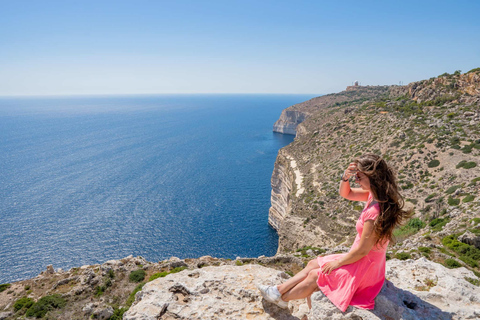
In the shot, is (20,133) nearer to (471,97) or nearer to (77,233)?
(77,233)

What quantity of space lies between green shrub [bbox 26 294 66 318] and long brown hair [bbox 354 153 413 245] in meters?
16.7

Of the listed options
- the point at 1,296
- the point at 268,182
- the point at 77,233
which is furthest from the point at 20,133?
the point at 1,296

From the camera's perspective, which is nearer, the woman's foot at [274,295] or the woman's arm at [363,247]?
the woman's arm at [363,247]

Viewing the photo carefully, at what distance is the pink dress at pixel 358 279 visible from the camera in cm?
566

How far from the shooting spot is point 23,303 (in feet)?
50.9

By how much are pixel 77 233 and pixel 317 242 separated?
42.9 meters

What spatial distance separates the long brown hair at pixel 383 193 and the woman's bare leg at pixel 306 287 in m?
1.65

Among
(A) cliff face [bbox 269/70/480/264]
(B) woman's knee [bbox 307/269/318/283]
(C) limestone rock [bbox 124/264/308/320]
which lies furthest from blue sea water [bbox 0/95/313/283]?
(B) woman's knee [bbox 307/269/318/283]

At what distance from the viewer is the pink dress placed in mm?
5660

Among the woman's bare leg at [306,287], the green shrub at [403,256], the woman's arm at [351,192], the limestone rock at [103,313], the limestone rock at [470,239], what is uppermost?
the woman's arm at [351,192]

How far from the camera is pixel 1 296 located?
57.6ft

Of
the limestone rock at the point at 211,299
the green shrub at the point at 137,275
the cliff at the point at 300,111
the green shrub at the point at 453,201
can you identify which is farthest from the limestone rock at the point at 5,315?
the cliff at the point at 300,111

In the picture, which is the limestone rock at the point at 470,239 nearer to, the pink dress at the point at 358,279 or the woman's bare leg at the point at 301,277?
the pink dress at the point at 358,279

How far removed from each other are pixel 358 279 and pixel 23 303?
18.5 meters
